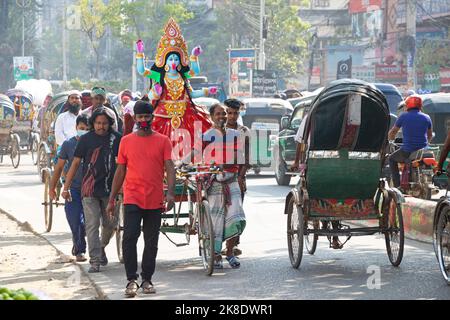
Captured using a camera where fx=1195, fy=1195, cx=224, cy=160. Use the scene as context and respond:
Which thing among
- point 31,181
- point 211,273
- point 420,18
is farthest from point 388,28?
point 211,273

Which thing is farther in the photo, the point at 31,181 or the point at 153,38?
the point at 153,38

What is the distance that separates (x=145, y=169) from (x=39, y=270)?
263 cm

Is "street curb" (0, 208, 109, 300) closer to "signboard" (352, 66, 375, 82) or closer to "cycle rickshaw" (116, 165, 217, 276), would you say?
"cycle rickshaw" (116, 165, 217, 276)

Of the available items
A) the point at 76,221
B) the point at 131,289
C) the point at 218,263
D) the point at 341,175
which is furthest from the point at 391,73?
the point at 131,289

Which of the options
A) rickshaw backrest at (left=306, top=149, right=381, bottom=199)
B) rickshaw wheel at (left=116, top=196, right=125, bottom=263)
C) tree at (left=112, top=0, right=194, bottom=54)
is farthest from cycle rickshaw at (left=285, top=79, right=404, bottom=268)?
tree at (left=112, top=0, right=194, bottom=54)

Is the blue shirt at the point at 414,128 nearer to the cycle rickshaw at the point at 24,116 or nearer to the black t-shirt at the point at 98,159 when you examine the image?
the black t-shirt at the point at 98,159

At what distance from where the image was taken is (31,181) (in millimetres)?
26203

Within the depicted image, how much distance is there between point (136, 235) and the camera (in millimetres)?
9953

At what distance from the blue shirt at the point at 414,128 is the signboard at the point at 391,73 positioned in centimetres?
5648

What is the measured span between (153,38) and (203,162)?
73.5m

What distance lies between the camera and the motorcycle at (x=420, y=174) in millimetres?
17922

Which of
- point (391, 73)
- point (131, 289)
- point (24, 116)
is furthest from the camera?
point (391, 73)

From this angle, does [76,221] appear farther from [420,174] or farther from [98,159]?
[420,174]
